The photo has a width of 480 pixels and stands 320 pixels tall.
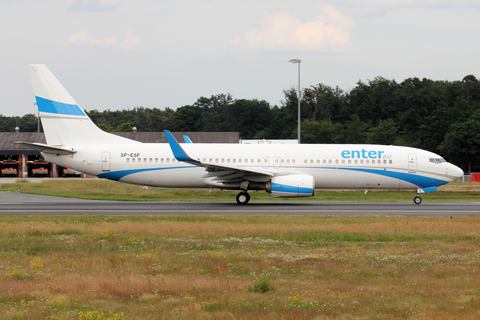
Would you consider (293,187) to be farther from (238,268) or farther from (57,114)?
(238,268)

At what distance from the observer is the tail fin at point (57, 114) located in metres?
28.4

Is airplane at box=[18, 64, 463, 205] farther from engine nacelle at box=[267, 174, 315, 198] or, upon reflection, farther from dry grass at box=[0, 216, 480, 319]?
dry grass at box=[0, 216, 480, 319]

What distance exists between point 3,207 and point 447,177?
24.1 meters

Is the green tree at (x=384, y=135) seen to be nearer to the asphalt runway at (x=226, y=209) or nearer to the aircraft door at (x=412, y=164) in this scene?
the aircraft door at (x=412, y=164)

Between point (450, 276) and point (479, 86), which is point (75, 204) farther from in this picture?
point (479, 86)

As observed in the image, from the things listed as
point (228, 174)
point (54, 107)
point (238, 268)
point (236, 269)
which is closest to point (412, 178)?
point (228, 174)

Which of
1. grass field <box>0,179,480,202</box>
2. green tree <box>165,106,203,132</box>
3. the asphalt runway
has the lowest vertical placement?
the asphalt runway

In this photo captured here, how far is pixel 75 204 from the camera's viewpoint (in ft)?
89.4

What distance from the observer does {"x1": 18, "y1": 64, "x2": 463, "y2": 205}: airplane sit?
2783 centimetres

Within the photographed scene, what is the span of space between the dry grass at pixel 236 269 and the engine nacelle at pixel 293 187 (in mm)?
6978

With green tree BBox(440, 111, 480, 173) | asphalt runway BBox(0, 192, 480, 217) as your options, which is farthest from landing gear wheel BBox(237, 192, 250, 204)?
green tree BBox(440, 111, 480, 173)

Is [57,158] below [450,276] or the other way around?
the other way around

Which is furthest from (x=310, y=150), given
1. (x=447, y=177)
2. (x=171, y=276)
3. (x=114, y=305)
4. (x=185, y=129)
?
(x=185, y=129)

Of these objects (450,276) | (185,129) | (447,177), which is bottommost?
(450,276)
